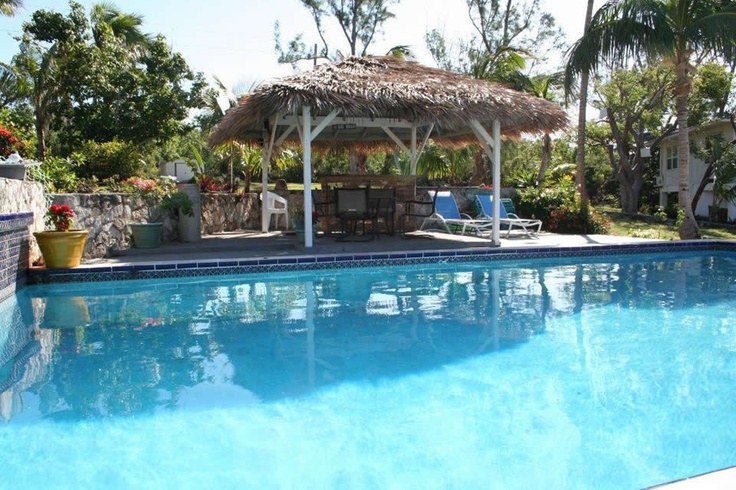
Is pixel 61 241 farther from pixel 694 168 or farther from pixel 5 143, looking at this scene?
pixel 694 168

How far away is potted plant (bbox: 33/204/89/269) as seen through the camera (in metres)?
8.17

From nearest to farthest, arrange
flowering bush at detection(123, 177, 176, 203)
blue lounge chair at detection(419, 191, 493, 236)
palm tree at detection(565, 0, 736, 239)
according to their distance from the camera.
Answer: flowering bush at detection(123, 177, 176, 203), palm tree at detection(565, 0, 736, 239), blue lounge chair at detection(419, 191, 493, 236)

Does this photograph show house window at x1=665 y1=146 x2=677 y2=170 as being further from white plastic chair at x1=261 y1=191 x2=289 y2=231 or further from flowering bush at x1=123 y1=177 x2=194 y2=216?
flowering bush at x1=123 y1=177 x2=194 y2=216

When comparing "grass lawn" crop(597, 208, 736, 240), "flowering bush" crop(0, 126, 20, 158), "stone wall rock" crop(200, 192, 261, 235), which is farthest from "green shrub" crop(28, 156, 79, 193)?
"grass lawn" crop(597, 208, 736, 240)

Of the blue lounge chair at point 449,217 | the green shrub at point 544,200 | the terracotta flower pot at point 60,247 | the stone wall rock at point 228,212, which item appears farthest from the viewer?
the green shrub at point 544,200

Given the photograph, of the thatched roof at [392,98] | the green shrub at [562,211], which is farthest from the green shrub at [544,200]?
the thatched roof at [392,98]

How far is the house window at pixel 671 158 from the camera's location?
90.1 ft

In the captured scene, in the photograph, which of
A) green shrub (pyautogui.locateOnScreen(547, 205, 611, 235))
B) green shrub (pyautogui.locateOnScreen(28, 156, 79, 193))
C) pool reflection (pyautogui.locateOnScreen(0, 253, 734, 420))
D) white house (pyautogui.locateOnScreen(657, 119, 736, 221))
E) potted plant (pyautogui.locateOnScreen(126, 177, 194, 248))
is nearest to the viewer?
pool reflection (pyautogui.locateOnScreen(0, 253, 734, 420))

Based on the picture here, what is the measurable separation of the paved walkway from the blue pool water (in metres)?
2.02

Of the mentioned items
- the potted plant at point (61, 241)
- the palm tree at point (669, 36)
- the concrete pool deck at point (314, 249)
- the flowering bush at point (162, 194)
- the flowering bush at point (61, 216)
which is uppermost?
the palm tree at point (669, 36)

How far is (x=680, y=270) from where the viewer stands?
9930 millimetres

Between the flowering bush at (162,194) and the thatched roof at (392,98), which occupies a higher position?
the thatched roof at (392,98)

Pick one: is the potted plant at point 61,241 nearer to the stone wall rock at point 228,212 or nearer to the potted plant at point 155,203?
the potted plant at point 155,203

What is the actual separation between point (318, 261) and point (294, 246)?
1404 mm
